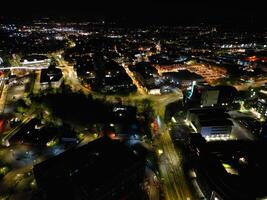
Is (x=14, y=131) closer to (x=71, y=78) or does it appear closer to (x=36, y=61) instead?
(x=71, y=78)

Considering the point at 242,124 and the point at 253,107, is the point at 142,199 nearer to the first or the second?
the point at 242,124

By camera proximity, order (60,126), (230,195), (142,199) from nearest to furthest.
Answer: (230,195), (142,199), (60,126)

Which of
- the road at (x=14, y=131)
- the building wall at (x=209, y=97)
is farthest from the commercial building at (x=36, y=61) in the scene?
the building wall at (x=209, y=97)

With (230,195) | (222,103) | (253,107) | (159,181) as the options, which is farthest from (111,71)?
(230,195)

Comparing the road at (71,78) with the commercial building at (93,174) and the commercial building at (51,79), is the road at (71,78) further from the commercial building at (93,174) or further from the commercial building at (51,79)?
the commercial building at (93,174)

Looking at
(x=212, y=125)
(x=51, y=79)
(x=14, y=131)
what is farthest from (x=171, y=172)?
(x=51, y=79)
